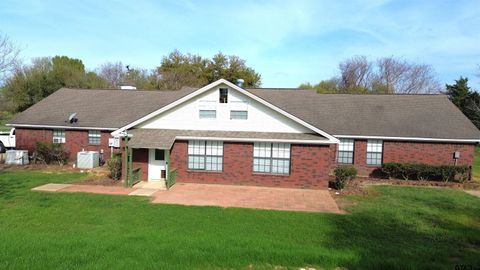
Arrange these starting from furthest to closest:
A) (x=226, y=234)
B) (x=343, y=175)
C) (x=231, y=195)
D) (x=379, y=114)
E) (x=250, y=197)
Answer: (x=379, y=114) < (x=343, y=175) < (x=231, y=195) < (x=250, y=197) < (x=226, y=234)

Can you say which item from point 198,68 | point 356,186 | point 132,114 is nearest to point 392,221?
point 356,186

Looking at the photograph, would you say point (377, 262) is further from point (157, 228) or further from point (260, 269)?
point (157, 228)

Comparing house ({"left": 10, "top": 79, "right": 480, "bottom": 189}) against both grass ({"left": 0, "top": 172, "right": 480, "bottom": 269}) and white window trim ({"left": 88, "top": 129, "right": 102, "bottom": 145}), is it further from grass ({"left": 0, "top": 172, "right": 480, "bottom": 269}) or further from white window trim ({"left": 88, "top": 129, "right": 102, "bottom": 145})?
grass ({"left": 0, "top": 172, "right": 480, "bottom": 269})

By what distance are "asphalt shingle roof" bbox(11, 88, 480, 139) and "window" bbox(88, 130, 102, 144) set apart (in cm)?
51

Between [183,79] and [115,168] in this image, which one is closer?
[115,168]

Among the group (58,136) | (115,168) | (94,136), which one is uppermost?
(94,136)

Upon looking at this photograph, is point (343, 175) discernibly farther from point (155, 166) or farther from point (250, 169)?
point (155, 166)

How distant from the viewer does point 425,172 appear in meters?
19.6

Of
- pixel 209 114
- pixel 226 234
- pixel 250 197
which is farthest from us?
pixel 209 114

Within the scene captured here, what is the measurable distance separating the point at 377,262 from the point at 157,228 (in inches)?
231

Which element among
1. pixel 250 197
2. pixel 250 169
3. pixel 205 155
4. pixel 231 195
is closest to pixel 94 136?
pixel 205 155

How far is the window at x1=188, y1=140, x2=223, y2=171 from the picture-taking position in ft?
57.7

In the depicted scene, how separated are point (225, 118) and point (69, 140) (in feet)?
40.2

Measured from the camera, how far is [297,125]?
17.7 m
